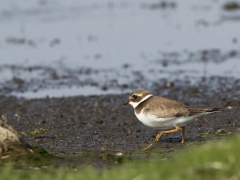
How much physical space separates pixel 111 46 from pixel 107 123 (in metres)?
8.60

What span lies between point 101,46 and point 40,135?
9.88m

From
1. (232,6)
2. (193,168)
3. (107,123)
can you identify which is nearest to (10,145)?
(193,168)

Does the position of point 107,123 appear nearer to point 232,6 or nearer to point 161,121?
point 161,121

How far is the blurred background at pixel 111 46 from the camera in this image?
16.8 meters

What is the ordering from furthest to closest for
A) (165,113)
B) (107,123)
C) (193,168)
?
(107,123)
(165,113)
(193,168)

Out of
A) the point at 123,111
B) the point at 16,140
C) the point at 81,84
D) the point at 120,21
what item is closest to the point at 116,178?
the point at 16,140

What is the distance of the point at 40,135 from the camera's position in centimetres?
1152

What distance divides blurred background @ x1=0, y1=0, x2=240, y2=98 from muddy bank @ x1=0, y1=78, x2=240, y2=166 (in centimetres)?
82

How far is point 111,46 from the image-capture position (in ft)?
68.5

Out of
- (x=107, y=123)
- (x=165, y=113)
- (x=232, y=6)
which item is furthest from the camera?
(x=232, y=6)

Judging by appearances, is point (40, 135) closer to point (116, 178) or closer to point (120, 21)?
point (116, 178)

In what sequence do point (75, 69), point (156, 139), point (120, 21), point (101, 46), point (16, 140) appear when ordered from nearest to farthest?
point (16, 140) < point (156, 139) < point (75, 69) < point (101, 46) < point (120, 21)

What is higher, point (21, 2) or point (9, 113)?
point (21, 2)

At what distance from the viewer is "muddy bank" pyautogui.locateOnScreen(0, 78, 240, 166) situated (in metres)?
9.95
